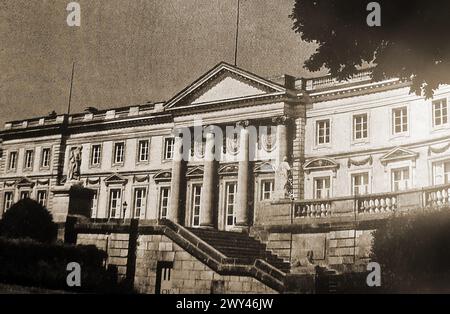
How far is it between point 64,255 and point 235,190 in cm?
1750

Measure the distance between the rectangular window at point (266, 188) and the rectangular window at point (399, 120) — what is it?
7.82 m

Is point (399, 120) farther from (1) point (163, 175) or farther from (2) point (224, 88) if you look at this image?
(1) point (163, 175)

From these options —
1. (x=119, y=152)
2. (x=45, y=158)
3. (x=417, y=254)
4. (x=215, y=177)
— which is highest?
(x=119, y=152)

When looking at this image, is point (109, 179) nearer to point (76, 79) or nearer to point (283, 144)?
point (283, 144)

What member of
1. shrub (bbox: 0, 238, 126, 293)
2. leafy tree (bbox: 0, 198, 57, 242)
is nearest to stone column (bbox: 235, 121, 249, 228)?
shrub (bbox: 0, 238, 126, 293)

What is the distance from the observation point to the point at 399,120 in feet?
101

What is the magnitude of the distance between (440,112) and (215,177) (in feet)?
46.0

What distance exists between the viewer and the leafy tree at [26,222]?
67.1 ft

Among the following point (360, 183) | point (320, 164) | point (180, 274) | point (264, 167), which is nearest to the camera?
point (180, 274)

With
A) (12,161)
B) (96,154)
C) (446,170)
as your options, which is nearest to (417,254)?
(446,170)

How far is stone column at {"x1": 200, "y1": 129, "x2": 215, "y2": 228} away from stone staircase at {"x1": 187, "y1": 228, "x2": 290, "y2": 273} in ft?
34.6

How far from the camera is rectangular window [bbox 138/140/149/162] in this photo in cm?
4028
